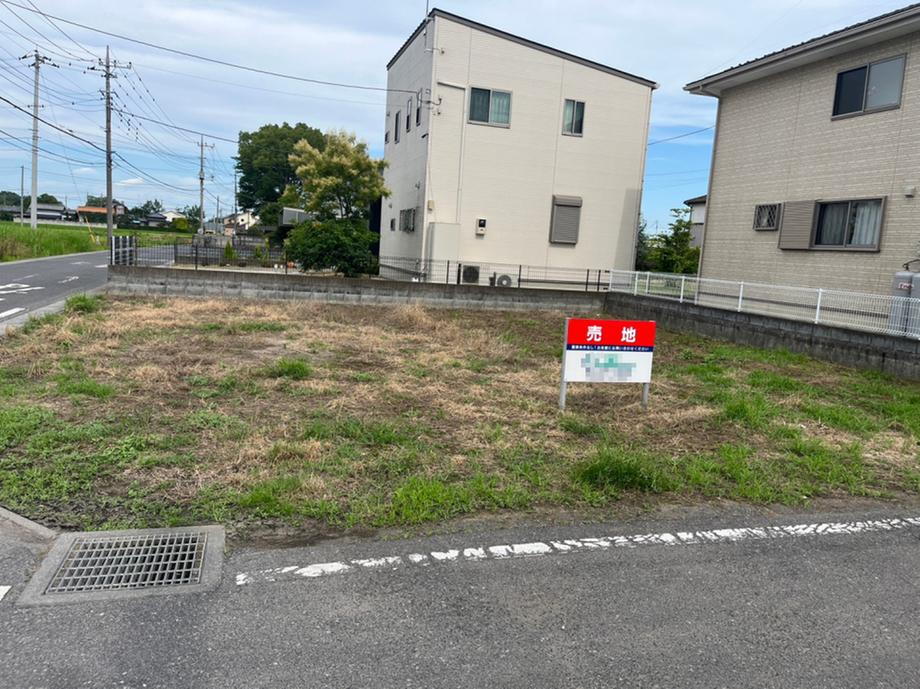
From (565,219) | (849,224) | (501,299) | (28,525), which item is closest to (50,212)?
(565,219)

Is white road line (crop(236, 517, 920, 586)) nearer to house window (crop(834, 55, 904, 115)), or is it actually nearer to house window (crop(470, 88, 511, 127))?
house window (crop(834, 55, 904, 115))

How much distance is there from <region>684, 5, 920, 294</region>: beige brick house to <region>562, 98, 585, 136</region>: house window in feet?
15.9

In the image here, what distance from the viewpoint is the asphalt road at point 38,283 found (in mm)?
11883

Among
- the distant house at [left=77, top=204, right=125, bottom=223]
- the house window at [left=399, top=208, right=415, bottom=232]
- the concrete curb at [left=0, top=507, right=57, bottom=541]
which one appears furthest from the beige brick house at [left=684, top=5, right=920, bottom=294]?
the distant house at [left=77, top=204, right=125, bottom=223]

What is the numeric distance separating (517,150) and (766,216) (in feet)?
26.1

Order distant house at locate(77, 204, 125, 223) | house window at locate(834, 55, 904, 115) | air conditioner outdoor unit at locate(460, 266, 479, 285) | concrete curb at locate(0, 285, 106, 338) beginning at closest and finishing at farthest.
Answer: concrete curb at locate(0, 285, 106, 338) < house window at locate(834, 55, 904, 115) < air conditioner outdoor unit at locate(460, 266, 479, 285) < distant house at locate(77, 204, 125, 223)

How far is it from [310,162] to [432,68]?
5.87 meters

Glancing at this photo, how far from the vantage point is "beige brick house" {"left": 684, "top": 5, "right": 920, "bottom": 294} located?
11109 mm

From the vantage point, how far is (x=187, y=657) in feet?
7.66

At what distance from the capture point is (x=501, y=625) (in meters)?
2.63

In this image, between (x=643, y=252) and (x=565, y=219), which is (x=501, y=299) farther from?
(x=643, y=252)

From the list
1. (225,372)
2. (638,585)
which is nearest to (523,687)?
(638,585)

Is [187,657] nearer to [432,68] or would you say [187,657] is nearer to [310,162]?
[432,68]

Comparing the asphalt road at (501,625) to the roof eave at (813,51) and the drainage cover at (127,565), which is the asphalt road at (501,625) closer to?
the drainage cover at (127,565)
